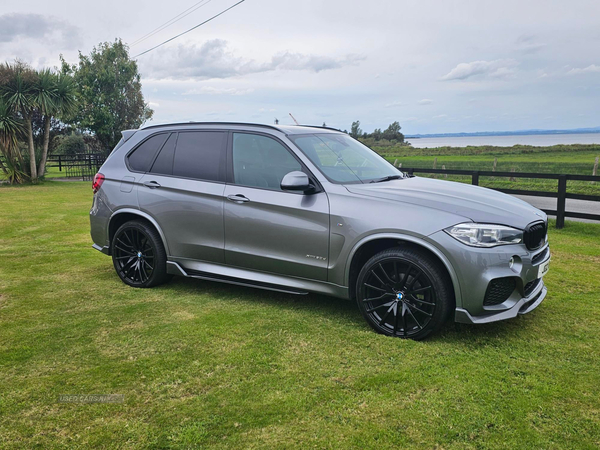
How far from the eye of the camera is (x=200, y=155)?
5.20 metres

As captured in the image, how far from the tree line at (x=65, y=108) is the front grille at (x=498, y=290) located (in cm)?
2129

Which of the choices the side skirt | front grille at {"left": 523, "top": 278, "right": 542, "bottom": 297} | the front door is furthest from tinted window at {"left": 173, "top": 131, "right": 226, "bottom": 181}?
front grille at {"left": 523, "top": 278, "right": 542, "bottom": 297}

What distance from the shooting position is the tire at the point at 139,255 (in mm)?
5375

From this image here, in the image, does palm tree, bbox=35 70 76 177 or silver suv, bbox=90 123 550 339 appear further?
palm tree, bbox=35 70 76 177

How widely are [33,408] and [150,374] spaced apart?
74 cm

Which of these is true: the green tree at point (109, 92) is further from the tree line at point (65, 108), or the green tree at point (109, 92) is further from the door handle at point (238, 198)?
the door handle at point (238, 198)

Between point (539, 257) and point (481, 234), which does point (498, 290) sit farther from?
point (539, 257)

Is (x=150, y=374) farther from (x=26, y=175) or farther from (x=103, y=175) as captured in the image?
(x=26, y=175)

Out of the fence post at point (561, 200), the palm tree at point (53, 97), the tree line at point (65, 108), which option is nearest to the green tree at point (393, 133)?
the tree line at point (65, 108)

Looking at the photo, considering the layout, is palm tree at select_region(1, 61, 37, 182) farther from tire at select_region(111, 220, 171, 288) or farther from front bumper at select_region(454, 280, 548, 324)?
front bumper at select_region(454, 280, 548, 324)

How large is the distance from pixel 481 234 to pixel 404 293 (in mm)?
760

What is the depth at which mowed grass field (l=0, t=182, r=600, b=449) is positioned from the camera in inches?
109

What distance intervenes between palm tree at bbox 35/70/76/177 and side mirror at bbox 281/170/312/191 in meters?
20.4

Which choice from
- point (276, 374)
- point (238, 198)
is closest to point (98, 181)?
point (238, 198)
